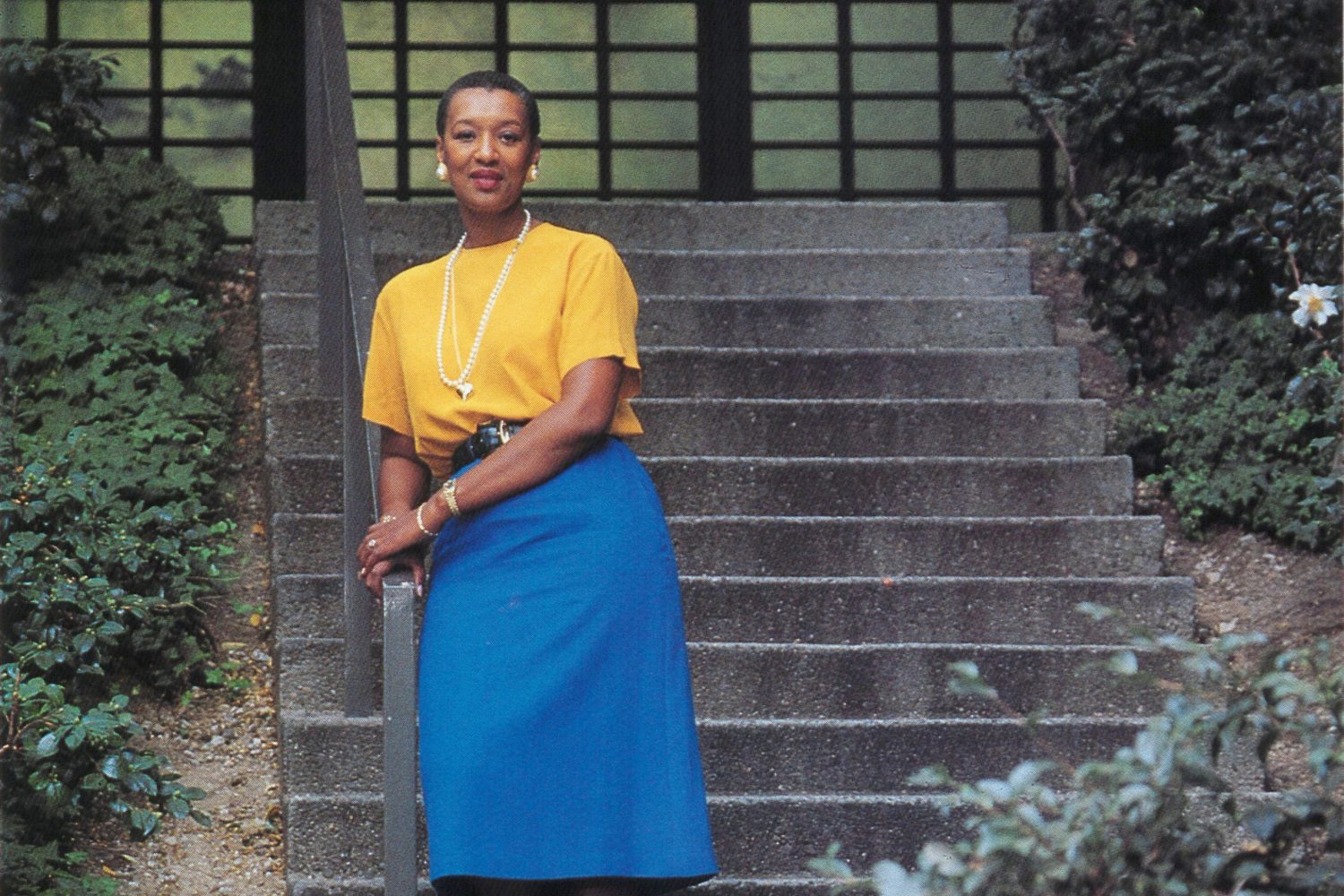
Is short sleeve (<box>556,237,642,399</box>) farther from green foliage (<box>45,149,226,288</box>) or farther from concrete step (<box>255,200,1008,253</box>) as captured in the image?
concrete step (<box>255,200,1008,253</box>)

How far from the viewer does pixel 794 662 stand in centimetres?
495

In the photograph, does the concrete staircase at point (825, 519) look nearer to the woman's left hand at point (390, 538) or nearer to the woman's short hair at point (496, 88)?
the woman's left hand at point (390, 538)

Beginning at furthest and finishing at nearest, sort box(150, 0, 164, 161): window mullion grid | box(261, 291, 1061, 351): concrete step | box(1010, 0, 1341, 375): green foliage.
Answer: box(150, 0, 164, 161): window mullion grid, box(261, 291, 1061, 351): concrete step, box(1010, 0, 1341, 375): green foliage

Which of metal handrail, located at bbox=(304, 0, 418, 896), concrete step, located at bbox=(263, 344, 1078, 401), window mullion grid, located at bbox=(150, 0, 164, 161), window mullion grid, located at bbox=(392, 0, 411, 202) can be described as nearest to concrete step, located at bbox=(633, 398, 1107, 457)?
concrete step, located at bbox=(263, 344, 1078, 401)

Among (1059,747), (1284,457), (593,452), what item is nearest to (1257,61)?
(1284,457)

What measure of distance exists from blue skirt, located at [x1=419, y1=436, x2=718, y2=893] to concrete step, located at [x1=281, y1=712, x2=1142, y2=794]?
5.13 feet

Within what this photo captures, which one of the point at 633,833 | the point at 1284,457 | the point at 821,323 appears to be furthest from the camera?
the point at 821,323

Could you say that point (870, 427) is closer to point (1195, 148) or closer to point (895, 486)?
point (895, 486)

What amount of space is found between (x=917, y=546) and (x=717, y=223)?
6.58 ft

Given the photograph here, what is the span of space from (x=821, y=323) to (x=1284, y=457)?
151cm

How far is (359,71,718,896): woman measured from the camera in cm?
302

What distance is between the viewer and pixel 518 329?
314 centimetres

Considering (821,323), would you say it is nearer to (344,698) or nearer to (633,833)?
(344,698)

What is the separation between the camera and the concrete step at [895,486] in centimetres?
569
